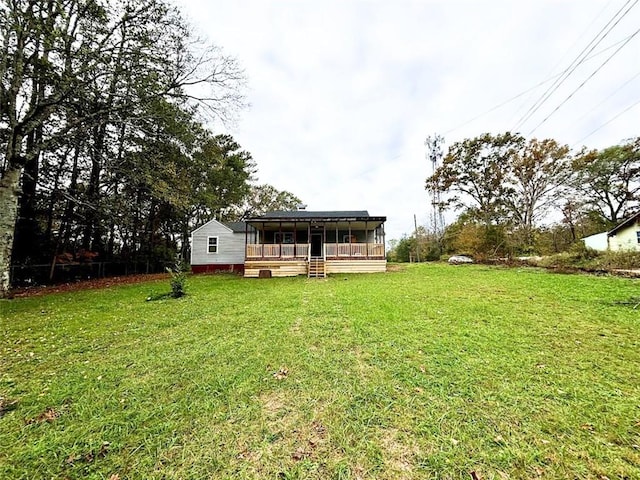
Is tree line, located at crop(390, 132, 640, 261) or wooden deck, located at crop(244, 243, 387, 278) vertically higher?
tree line, located at crop(390, 132, 640, 261)

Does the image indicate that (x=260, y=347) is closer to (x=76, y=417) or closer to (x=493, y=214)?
(x=76, y=417)

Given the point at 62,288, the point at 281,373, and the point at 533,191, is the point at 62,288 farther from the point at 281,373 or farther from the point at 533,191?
the point at 533,191

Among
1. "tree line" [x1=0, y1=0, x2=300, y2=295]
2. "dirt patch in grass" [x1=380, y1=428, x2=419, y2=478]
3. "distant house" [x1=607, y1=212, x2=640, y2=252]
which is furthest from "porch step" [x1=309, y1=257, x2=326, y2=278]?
"distant house" [x1=607, y1=212, x2=640, y2=252]

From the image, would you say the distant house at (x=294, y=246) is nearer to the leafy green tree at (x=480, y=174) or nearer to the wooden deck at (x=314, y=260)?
the wooden deck at (x=314, y=260)

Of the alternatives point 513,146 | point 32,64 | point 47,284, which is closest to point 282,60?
point 32,64

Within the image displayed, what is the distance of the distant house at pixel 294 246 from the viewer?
14.8m

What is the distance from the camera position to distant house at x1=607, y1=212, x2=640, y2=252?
1648 centimetres

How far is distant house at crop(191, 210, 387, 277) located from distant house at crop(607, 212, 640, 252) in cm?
1514

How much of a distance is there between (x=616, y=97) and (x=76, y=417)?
62.8 feet

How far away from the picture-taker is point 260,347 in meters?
4.10

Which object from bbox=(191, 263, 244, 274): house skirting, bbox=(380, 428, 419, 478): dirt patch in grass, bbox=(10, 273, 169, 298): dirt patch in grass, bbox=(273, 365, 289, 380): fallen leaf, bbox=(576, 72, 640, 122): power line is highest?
bbox=(576, 72, 640, 122): power line

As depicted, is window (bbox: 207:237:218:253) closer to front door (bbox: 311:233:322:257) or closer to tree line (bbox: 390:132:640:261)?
front door (bbox: 311:233:322:257)

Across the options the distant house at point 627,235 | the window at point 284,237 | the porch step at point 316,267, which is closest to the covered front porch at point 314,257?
the porch step at point 316,267

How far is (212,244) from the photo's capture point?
18750 millimetres
